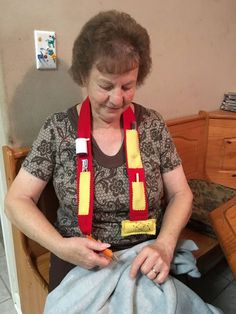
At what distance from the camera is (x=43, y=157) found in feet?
3.25

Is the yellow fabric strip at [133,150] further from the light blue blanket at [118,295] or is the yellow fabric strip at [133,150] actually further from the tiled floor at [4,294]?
the tiled floor at [4,294]

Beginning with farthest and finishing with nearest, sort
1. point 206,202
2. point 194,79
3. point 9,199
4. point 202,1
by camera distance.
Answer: point 194,79 → point 202,1 → point 206,202 → point 9,199

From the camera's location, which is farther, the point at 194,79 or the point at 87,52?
the point at 194,79

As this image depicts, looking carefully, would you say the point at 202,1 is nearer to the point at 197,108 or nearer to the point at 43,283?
the point at 197,108

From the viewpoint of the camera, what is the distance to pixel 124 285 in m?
0.82

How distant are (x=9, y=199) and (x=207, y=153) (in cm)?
144

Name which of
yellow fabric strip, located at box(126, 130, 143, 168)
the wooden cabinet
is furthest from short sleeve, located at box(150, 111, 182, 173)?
the wooden cabinet

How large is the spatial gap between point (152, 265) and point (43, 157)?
1.60 ft

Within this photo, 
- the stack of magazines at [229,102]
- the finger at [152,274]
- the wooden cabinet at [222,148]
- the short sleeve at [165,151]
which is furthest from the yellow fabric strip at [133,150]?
the stack of magazines at [229,102]

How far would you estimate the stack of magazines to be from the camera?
6.92 ft

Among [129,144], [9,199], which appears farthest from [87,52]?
[9,199]

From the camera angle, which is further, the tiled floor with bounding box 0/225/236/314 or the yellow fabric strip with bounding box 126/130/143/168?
the tiled floor with bounding box 0/225/236/314

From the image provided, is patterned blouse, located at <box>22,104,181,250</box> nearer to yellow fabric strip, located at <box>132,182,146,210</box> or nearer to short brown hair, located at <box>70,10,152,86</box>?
yellow fabric strip, located at <box>132,182,146,210</box>

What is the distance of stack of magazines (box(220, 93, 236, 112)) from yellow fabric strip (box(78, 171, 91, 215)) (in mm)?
1534
